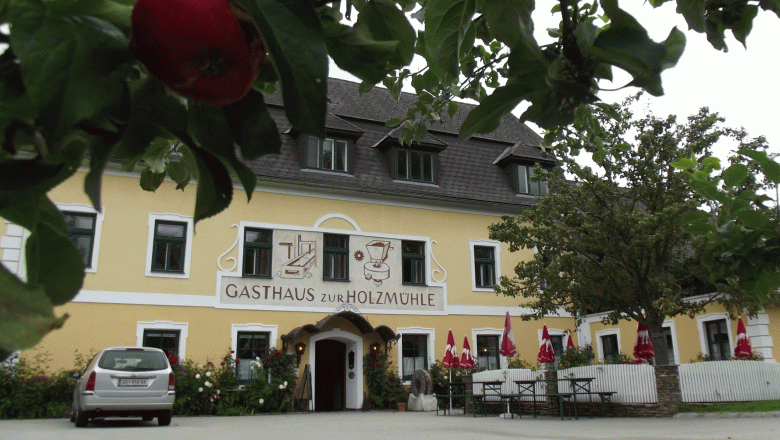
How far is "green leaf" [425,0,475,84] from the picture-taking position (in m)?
1.12

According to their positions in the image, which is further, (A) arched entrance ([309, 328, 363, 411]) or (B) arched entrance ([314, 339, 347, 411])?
(B) arched entrance ([314, 339, 347, 411])

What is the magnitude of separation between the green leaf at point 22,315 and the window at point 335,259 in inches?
696

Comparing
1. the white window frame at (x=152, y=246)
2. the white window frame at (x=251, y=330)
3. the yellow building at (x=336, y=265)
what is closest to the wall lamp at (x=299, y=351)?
the yellow building at (x=336, y=265)

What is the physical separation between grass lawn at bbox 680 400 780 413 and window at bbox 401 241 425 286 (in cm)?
807

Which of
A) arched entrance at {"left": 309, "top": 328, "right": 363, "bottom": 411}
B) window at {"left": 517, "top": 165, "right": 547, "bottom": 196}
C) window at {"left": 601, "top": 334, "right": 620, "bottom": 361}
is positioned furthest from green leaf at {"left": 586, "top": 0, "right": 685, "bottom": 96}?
window at {"left": 601, "top": 334, "right": 620, "bottom": 361}

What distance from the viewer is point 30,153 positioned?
538mm

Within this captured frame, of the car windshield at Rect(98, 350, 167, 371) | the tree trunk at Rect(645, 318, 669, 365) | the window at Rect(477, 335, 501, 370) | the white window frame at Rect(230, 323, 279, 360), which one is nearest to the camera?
the car windshield at Rect(98, 350, 167, 371)

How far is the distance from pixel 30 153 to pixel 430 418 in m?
14.5

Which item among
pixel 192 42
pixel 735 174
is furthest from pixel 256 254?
pixel 192 42

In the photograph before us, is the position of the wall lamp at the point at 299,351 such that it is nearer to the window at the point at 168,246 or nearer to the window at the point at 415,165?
the window at the point at 168,246

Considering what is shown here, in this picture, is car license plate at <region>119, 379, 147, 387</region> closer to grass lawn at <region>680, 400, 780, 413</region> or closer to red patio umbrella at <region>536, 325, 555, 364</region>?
red patio umbrella at <region>536, 325, 555, 364</region>

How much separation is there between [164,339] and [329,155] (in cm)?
703

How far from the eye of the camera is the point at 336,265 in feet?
60.0

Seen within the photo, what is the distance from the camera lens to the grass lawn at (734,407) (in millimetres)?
13080
